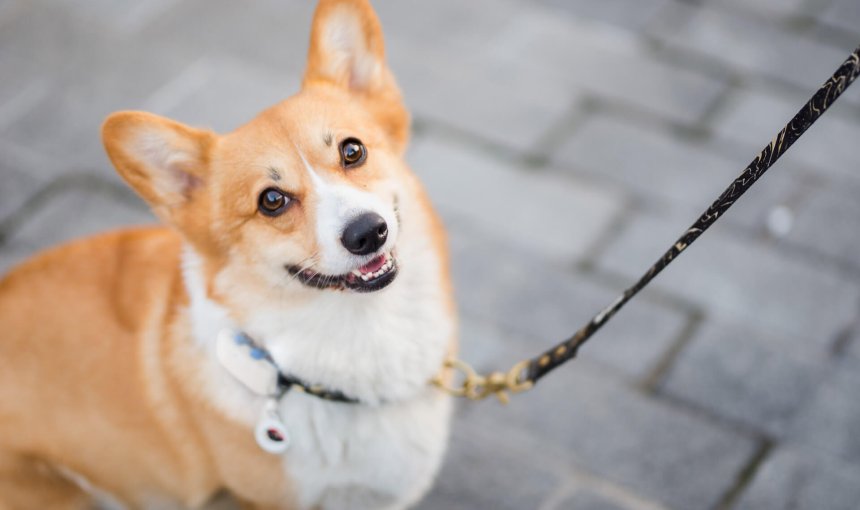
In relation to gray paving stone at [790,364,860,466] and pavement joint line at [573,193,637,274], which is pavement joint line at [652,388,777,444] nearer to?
gray paving stone at [790,364,860,466]

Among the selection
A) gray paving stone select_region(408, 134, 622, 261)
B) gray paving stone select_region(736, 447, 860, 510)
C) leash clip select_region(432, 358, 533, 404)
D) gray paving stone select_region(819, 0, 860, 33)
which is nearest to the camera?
leash clip select_region(432, 358, 533, 404)

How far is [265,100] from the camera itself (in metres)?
4.16

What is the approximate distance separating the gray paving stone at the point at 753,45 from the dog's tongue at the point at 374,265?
2.78m

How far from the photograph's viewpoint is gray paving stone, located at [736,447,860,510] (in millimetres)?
2703

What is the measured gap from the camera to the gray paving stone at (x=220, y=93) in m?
4.09

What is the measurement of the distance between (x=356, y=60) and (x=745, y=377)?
1776mm

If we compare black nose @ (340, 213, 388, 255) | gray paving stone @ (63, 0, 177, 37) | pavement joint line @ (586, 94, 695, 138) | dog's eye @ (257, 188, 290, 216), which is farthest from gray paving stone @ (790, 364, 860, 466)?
gray paving stone @ (63, 0, 177, 37)

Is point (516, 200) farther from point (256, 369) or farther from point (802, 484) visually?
point (256, 369)

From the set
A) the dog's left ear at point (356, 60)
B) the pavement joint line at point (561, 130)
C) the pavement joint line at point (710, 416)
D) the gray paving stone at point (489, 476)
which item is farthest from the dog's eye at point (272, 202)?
the pavement joint line at point (561, 130)

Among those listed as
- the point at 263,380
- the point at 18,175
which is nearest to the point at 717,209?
the point at 263,380

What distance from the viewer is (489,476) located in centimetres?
287

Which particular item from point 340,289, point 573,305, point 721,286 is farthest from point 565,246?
point 340,289

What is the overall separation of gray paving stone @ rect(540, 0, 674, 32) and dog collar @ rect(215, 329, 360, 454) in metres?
3.01

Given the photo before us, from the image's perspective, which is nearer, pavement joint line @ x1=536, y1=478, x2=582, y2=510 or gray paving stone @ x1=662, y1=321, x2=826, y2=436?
pavement joint line @ x1=536, y1=478, x2=582, y2=510
